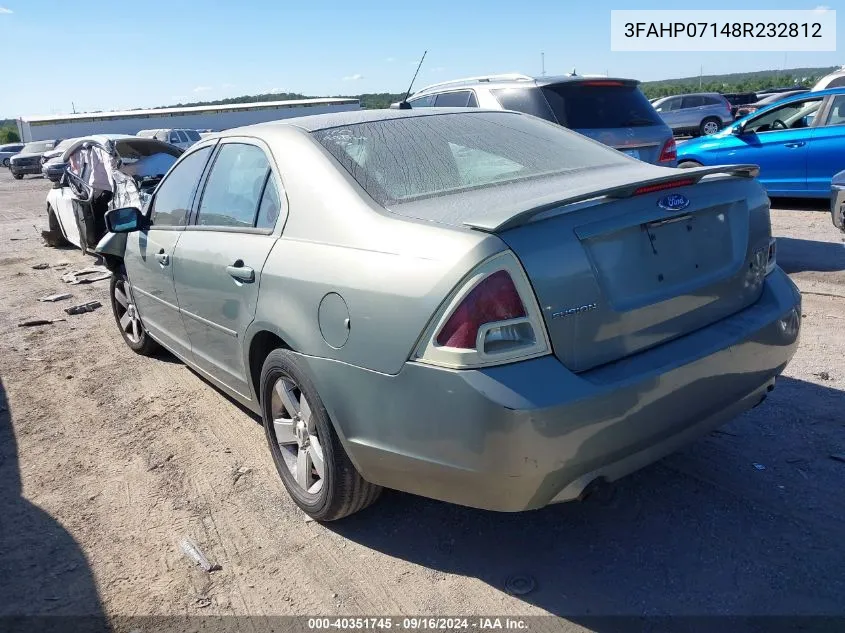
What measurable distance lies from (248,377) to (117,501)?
3.04 feet

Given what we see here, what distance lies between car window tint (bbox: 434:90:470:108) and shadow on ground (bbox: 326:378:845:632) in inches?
201

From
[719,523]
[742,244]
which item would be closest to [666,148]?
[742,244]

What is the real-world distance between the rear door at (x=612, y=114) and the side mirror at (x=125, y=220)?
3.81 meters

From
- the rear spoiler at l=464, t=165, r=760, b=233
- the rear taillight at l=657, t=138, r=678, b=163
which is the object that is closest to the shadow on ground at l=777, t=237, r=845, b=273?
the rear taillight at l=657, t=138, r=678, b=163

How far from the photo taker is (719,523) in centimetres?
292

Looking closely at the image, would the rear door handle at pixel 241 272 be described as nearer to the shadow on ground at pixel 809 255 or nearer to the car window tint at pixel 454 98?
the car window tint at pixel 454 98

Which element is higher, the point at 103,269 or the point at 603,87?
the point at 603,87

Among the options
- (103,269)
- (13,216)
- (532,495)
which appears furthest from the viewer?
(13,216)

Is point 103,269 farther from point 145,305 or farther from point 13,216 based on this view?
point 13,216

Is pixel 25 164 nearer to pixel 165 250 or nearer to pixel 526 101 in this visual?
pixel 526 101

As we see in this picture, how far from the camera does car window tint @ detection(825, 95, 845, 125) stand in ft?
29.0

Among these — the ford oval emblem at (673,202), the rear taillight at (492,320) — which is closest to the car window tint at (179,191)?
the rear taillight at (492,320)

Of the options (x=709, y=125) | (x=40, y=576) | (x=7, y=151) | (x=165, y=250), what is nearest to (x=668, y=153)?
(x=165, y=250)

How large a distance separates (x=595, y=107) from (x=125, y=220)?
172 inches
